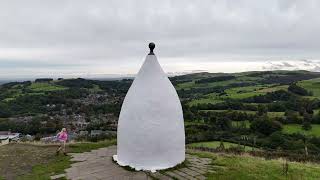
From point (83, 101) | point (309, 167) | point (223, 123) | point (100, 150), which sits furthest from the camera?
point (83, 101)

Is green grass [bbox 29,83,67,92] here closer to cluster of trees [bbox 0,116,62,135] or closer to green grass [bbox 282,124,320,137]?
cluster of trees [bbox 0,116,62,135]

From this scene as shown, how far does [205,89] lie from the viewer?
293 feet

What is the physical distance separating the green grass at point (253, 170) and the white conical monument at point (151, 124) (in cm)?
141

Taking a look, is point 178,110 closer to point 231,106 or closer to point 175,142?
point 175,142

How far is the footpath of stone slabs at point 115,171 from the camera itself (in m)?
9.73

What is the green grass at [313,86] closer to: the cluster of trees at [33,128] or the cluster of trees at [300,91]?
the cluster of trees at [300,91]

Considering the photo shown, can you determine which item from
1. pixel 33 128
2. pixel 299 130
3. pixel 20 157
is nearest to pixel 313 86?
pixel 299 130

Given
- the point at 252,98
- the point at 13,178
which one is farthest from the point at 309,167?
the point at 252,98

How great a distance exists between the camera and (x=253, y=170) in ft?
34.8

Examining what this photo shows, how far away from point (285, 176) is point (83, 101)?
208ft

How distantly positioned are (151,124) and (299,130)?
30.9m

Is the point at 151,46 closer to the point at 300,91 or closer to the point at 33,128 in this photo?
the point at 33,128

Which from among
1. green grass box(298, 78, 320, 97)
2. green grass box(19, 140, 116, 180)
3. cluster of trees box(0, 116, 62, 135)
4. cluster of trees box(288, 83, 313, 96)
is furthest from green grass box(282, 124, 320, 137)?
green grass box(19, 140, 116, 180)

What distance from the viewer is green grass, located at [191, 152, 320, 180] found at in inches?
394
